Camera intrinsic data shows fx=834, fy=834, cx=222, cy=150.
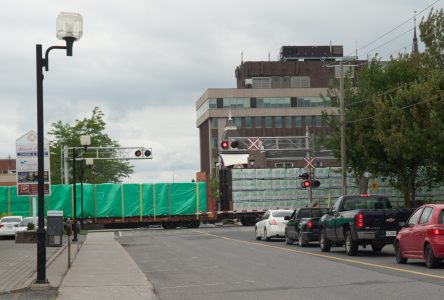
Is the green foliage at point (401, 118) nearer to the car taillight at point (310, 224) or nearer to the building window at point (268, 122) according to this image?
the car taillight at point (310, 224)

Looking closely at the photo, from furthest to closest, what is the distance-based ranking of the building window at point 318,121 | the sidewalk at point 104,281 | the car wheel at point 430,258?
the building window at point 318,121, the car wheel at point 430,258, the sidewalk at point 104,281

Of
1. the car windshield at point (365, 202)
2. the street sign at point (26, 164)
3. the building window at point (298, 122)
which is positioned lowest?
the car windshield at point (365, 202)

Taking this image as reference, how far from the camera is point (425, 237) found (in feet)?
60.5

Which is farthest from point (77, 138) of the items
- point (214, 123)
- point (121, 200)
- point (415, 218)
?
point (415, 218)

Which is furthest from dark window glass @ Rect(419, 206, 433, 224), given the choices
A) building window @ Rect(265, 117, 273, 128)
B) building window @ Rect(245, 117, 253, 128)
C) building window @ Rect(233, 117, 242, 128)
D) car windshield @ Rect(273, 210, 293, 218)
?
building window @ Rect(265, 117, 273, 128)

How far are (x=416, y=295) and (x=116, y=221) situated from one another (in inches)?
1916

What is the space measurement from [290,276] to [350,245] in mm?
7147

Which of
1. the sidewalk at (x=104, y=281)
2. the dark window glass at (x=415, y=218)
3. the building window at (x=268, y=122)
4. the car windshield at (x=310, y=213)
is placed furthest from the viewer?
the building window at (x=268, y=122)

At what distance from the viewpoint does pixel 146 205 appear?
200 feet

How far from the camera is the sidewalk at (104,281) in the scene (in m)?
14.5

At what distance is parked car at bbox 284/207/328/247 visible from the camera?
30.3 meters

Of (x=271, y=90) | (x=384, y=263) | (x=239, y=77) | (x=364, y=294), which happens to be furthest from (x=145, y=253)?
(x=239, y=77)

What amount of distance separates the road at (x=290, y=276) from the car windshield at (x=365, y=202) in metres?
1.46

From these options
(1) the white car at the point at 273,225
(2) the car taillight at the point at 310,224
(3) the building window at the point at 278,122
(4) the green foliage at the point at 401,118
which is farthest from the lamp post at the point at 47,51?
(3) the building window at the point at 278,122
